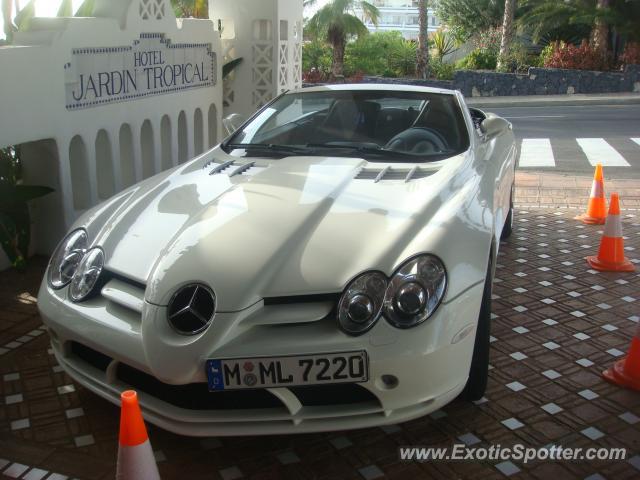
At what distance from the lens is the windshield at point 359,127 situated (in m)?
4.05

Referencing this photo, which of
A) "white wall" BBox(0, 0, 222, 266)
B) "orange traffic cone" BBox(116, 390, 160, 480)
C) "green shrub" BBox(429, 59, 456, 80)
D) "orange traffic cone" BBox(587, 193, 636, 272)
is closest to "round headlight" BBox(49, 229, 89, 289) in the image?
"orange traffic cone" BBox(116, 390, 160, 480)

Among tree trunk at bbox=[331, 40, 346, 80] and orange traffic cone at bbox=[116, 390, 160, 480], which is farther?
tree trunk at bbox=[331, 40, 346, 80]

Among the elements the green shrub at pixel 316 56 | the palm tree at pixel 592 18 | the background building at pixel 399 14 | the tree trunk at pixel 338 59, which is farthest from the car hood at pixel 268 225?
the background building at pixel 399 14

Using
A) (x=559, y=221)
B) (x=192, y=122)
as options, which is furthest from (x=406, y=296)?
(x=192, y=122)

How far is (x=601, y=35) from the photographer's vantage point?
76.2 ft

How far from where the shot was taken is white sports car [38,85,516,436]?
8.21 ft

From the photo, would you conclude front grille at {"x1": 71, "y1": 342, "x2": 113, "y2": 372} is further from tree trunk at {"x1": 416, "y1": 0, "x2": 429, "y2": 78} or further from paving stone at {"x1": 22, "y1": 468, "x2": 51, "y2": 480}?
tree trunk at {"x1": 416, "y1": 0, "x2": 429, "y2": 78}

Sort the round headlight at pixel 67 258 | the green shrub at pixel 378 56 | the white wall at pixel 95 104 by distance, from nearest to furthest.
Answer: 1. the round headlight at pixel 67 258
2. the white wall at pixel 95 104
3. the green shrub at pixel 378 56

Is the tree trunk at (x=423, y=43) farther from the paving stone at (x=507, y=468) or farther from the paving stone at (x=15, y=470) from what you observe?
the paving stone at (x=15, y=470)

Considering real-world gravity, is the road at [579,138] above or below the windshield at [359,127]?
below

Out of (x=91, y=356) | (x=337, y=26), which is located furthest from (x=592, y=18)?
(x=91, y=356)

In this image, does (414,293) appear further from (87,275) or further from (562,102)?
(562,102)

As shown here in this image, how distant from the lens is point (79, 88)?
5.21 meters

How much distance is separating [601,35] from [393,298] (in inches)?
933
